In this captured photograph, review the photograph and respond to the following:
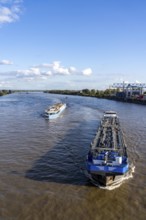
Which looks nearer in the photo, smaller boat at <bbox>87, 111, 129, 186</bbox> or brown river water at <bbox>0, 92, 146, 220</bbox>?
brown river water at <bbox>0, 92, 146, 220</bbox>

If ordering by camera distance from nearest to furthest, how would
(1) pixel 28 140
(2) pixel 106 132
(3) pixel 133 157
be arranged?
(3) pixel 133 157 < (2) pixel 106 132 < (1) pixel 28 140

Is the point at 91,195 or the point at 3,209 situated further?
the point at 91,195

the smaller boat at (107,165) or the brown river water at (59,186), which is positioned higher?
the smaller boat at (107,165)

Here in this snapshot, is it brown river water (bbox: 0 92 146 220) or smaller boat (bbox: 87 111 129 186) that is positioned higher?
smaller boat (bbox: 87 111 129 186)

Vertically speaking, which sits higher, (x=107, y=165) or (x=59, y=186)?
(x=107, y=165)

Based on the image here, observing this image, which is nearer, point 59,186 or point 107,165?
point 107,165

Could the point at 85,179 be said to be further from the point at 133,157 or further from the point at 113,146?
the point at 133,157

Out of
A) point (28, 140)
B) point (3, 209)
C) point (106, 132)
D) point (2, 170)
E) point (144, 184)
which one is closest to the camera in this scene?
point (3, 209)

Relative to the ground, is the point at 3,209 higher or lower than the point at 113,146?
lower

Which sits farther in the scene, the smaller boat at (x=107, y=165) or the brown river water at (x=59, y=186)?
the smaller boat at (x=107, y=165)

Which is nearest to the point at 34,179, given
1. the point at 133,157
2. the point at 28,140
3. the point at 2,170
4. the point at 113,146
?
the point at 2,170
